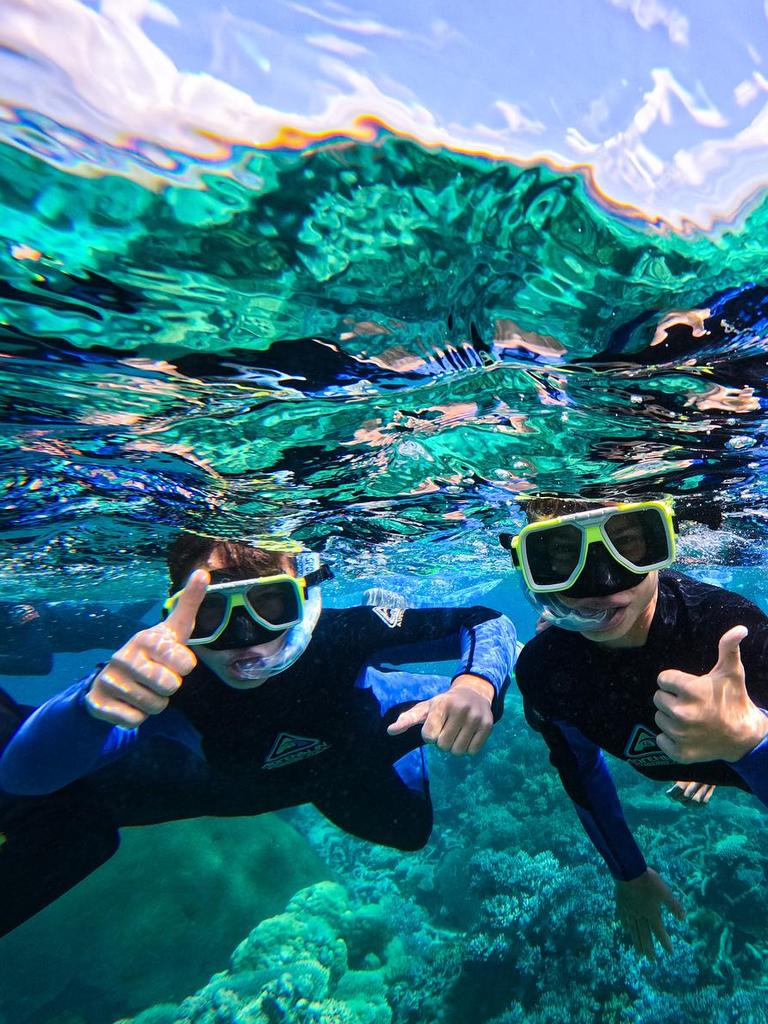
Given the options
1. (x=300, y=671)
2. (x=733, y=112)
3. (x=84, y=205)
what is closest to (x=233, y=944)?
(x=300, y=671)

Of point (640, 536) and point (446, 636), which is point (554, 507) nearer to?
point (446, 636)

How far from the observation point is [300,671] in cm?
530

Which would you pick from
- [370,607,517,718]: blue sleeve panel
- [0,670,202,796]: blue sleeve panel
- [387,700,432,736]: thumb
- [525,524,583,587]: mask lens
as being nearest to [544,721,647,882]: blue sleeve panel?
[370,607,517,718]: blue sleeve panel

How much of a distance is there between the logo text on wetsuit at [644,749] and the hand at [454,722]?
5.85ft

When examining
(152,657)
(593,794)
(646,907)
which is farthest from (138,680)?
(646,907)

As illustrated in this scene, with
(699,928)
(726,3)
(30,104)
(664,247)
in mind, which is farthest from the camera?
(699,928)

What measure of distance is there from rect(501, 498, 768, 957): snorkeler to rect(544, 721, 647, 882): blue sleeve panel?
1 centimetres

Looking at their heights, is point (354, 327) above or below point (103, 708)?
above

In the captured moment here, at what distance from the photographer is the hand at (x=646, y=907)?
16.0 ft

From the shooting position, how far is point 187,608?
3.42 metres

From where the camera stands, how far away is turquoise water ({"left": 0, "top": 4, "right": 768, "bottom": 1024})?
289cm

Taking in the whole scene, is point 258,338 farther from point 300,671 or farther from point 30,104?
point 300,671

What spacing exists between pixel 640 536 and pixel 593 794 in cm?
272

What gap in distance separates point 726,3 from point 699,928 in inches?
470
